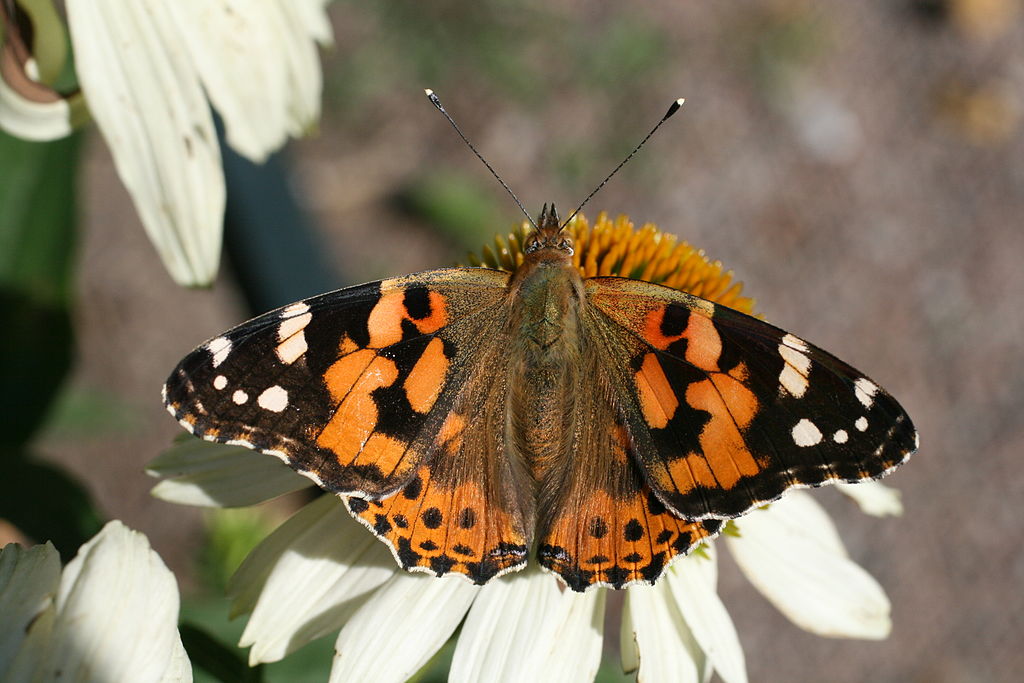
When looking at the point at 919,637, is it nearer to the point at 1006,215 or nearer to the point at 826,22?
the point at 1006,215

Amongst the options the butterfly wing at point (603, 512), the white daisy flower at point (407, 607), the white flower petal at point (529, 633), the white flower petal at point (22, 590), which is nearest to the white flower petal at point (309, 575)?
the white daisy flower at point (407, 607)

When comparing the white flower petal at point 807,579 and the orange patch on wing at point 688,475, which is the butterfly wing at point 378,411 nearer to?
the orange patch on wing at point 688,475

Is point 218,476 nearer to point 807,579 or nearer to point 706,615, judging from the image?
point 706,615

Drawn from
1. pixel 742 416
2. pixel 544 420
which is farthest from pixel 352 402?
pixel 742 416

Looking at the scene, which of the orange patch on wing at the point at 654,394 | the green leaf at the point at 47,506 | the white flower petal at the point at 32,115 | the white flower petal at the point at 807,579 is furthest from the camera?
the white flower petal at the point at 807,579

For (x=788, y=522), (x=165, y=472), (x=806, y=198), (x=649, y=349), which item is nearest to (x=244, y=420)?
(x=165, y=472)

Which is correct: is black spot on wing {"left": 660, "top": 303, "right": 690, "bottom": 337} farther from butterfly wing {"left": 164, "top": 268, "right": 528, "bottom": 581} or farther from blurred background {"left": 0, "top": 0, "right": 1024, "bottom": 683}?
blurred background {"left": 0, "top": 0, "right": 1024, "bottom": 683}
